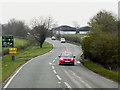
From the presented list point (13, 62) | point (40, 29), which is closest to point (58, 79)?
point (13, 62)

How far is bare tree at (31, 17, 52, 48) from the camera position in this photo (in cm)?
6122

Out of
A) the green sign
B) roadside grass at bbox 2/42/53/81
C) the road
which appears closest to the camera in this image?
the road

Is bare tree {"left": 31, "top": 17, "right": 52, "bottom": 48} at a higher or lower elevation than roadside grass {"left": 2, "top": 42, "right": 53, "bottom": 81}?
higher

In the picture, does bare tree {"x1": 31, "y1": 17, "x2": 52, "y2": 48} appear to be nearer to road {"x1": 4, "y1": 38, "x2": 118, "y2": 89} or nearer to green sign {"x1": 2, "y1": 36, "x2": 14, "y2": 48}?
green sign {"x1": 2, "y1": 36, "x2": 14, "y2": 48}

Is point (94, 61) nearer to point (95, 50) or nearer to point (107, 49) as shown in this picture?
point (95, 50)

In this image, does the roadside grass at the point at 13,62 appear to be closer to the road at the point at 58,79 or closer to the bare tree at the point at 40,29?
the road at the point at 58,79

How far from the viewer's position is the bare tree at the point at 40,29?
201 ft

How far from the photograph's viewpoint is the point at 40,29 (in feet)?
202

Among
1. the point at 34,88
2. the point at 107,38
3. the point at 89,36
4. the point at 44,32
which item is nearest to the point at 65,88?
the point at 34,88

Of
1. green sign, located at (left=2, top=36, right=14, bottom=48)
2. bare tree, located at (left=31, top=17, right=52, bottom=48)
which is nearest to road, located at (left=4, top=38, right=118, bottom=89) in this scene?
green sign, located at (left=2, top=36, right=14, bottom=48)

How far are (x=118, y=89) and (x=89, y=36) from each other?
15.4 m

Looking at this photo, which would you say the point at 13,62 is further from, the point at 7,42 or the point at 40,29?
the point at 40,29

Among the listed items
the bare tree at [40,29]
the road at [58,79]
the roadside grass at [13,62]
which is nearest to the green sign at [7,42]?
the roadside grass at [13,62]

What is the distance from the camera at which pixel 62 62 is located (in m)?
24.2
